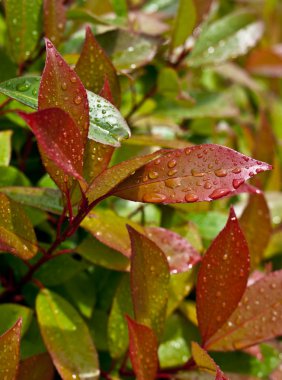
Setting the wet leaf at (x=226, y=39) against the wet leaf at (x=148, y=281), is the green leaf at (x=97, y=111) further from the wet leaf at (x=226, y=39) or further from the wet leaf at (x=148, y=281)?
the wet leaf at (x=226, y=39)

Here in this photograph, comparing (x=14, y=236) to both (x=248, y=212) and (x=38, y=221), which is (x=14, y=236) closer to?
(x=38, y=221)

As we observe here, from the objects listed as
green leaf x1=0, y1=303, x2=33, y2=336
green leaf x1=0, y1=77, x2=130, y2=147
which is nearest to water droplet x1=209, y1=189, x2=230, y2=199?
green leaf x1=0, y1=77, x2=130, y2=147

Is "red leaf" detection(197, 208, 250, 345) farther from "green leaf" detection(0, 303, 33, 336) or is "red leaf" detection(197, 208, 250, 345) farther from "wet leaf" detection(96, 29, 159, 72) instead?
"wet leaf" detection(96, 29, 159, 72)

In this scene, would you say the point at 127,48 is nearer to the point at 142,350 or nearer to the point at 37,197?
the point at 37,197

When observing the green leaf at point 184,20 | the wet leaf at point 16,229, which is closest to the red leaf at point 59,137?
the wet leaf at point 16,229

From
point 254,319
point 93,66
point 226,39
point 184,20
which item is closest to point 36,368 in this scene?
point 254,319

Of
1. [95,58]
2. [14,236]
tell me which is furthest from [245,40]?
[14,236]

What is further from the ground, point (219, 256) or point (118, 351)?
point (219, 256)
